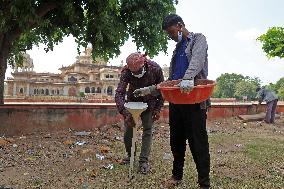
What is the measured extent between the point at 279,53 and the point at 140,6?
25.4 feet

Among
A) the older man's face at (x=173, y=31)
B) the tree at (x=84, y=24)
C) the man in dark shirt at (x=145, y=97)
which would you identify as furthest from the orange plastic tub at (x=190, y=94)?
the tree at (x=84, y=24)

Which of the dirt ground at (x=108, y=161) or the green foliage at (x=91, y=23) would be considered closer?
the dirt ground at (x=108, y=161)

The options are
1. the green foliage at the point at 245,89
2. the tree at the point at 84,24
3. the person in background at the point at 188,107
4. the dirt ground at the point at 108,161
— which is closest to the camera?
the person in background at the point at 188,107

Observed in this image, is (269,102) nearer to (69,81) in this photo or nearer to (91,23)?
(91,23)

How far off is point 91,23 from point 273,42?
9340mm

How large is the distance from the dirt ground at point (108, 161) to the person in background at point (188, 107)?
45 cm

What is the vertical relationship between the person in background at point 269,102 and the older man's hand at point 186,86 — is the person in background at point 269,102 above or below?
below

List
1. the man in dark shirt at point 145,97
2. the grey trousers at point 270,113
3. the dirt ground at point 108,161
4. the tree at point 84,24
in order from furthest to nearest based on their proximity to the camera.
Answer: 1. the grey trousers at point 270,113
2. the tree at point 84,24
3. the man in dark shirt at point 145,97
4. the dirt ground at point 108,161

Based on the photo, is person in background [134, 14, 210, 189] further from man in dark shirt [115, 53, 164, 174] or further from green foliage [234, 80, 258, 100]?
green foliage [234, 80, 258, 100]

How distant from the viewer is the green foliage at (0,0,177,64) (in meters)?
7.64

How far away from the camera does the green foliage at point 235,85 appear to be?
76.0 m

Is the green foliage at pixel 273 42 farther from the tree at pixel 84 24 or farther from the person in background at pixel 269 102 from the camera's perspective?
the tree at pixel 84 24

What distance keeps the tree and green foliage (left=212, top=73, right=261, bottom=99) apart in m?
66.9

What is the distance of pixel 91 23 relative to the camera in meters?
9.62
